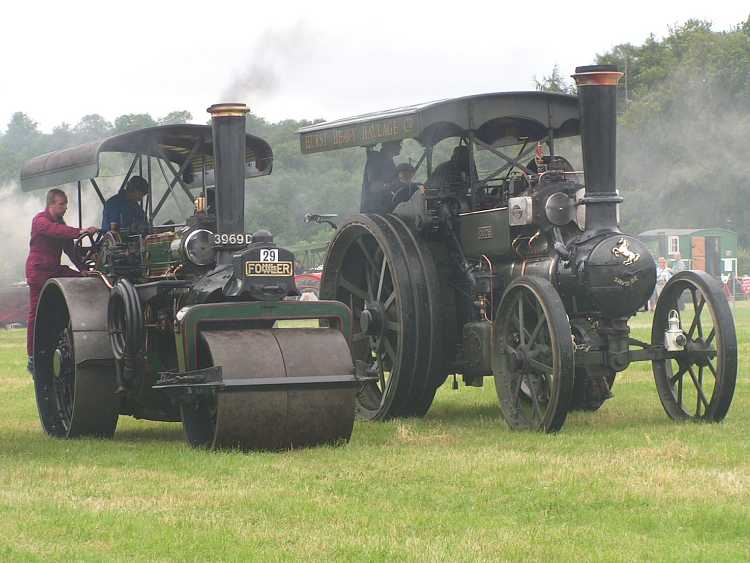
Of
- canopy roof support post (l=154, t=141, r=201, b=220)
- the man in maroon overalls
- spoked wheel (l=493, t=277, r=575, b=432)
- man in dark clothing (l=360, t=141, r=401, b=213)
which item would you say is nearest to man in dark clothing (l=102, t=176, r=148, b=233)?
canopy roof support post (l=154, t=141, r=201, b=220)

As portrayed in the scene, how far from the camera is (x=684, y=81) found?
1921 inches

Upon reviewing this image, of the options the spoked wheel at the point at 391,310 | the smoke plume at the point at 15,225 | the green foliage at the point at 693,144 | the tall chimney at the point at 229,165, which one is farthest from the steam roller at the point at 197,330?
the green foliage at the point at 693,144

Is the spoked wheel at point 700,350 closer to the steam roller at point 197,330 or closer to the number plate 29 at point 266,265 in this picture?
the steam roller at point 197,330

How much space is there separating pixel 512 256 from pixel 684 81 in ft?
134

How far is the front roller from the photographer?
7891 millimetres

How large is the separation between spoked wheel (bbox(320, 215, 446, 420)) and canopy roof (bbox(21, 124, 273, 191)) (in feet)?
3.24

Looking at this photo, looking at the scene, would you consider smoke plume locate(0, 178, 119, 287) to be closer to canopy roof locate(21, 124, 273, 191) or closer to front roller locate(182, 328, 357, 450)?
canopy roof locate(21, 124, 273, 191)

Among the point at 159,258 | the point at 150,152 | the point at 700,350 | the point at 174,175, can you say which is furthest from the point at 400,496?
the point at 150,152

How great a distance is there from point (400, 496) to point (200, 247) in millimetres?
2713


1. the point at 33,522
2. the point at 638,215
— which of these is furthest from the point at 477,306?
the point at 638,215

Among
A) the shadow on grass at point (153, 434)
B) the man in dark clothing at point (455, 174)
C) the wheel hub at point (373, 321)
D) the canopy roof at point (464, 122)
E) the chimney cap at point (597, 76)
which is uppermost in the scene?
the chimney cap at point (597, 76)

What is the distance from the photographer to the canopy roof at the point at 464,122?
9758mm

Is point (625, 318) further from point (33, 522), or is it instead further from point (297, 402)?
point (33, 522)

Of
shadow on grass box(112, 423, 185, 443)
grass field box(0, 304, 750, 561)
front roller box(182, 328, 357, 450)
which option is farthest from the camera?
shadow on grass box(112, 423, 185, 443)
